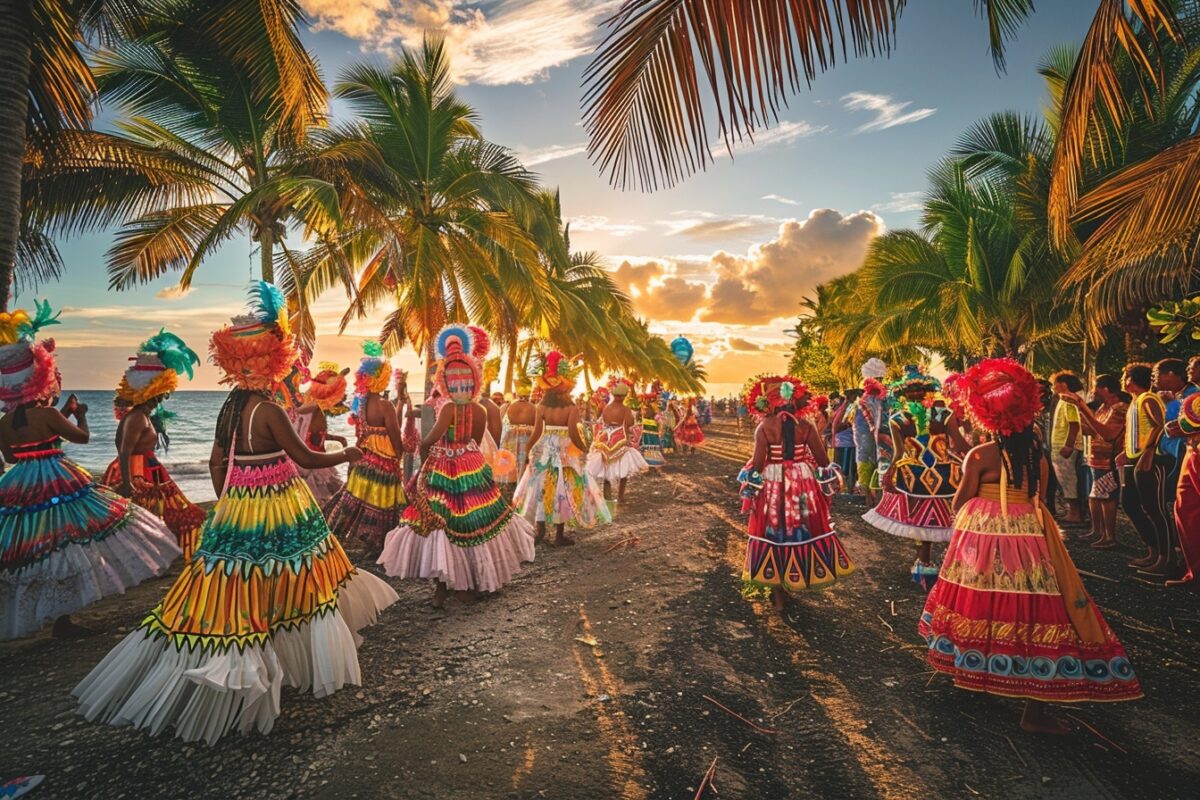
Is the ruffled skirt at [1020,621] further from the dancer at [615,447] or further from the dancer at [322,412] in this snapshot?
the dancer at [615,447]

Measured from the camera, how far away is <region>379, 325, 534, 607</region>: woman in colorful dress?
5785 mm

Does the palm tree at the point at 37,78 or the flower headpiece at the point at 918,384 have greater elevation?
the palm tree at the point at 37,78

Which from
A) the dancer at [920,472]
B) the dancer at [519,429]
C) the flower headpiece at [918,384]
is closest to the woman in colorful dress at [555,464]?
the dancer at [519,429]

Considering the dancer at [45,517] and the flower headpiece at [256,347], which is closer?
the flower headpiece at [256,347]

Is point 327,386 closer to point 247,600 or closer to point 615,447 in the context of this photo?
point 615,447

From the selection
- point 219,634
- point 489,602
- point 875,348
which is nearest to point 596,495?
point 489,602

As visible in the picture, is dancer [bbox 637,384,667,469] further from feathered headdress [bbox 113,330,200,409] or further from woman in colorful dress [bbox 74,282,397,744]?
woman in colorful dress [bbox 74,282,397,744]

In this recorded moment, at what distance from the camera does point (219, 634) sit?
3.43 m

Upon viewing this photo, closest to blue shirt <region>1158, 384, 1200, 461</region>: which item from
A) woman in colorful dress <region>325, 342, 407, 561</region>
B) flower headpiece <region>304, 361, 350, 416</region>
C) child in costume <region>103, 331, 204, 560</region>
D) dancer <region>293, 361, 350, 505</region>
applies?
woman in colorful dress <region>325, 342, 407, 561</region>

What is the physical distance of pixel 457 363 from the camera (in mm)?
6129

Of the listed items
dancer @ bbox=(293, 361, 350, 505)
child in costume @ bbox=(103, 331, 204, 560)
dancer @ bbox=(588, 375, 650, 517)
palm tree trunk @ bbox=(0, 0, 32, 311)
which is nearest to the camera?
palm tree trunk @ bbox=(0, 0, 32, 311)

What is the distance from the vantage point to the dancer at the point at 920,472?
6660mm

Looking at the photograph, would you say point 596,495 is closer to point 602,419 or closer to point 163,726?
point 602,419

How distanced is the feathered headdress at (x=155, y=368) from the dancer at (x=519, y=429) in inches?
163
